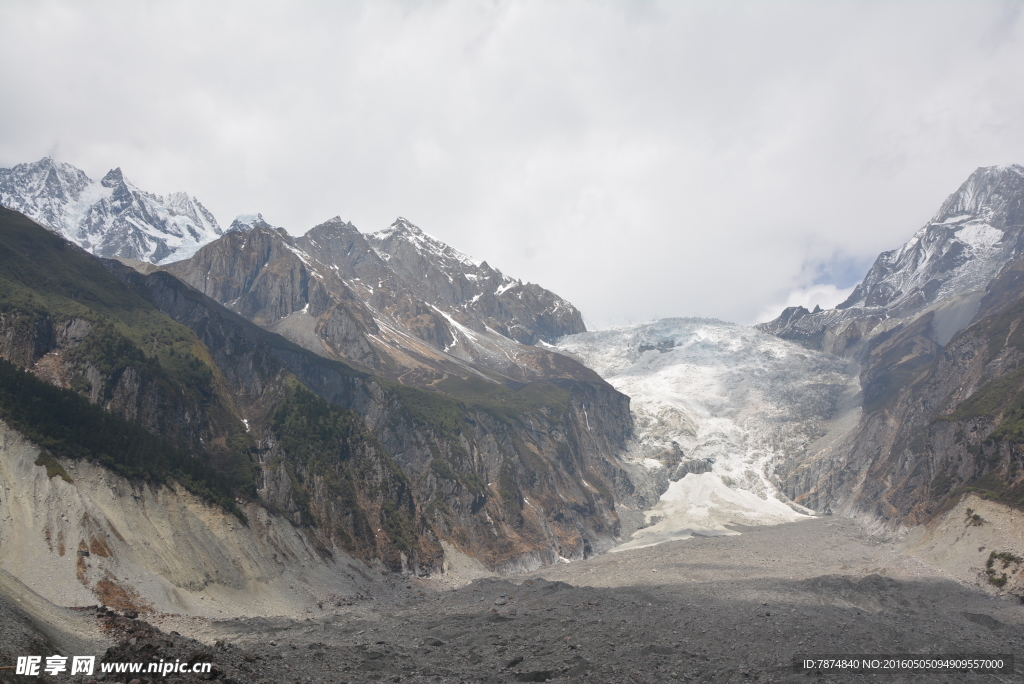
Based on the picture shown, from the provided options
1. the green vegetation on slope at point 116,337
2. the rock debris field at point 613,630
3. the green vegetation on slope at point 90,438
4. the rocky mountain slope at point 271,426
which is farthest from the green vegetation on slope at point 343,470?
the green vegetation on slope at point 90,438

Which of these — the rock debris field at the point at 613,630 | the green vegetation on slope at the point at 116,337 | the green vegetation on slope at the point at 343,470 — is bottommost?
the rock debris field at the point at 613,630

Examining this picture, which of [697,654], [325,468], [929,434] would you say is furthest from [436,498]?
[929,434]

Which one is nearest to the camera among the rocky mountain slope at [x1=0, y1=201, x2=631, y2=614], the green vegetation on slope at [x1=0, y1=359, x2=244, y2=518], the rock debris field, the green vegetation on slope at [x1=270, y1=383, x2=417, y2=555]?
the rock debris field

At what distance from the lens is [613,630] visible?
219 ft

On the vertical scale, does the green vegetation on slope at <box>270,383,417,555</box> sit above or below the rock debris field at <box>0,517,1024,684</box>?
above

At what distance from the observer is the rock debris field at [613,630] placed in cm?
5166

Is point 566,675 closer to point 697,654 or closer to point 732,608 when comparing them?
point 697,654

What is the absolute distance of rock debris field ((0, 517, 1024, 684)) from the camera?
5166cm

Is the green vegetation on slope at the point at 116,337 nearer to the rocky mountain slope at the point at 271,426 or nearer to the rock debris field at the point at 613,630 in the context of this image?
the rocky mountain slope at the point at 271,426

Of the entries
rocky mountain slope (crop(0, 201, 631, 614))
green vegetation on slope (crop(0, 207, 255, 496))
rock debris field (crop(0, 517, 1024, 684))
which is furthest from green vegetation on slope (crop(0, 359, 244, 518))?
rock debris field (crop(0, 517, 1024, 684))

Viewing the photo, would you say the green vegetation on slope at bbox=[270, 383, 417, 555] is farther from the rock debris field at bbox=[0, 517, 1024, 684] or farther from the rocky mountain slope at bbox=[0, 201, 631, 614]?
the rock debris field at bbox=[0, 517, 1024, 684]

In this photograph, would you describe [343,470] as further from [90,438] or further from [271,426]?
[90,438]

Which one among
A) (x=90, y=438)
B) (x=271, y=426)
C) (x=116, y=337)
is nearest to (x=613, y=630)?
(x=90, y=438)

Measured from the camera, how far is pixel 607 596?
90.6 metres
